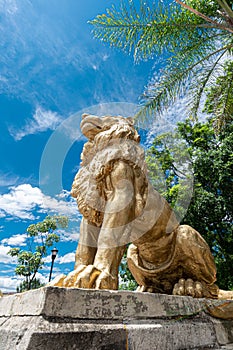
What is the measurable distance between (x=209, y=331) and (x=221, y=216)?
30.0 ft

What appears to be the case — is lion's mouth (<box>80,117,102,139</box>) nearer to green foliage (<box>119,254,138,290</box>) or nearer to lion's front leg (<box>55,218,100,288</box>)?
lion's front leg (<box>55,218,100,288</box>)

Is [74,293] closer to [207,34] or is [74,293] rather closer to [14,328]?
[14,328]

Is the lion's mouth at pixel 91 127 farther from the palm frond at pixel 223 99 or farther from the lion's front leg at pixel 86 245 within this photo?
the palm frond at pixel 223 99

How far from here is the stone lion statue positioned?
262 centimetres

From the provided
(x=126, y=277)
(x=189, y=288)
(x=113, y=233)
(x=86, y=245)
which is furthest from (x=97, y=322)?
(x=126, y=277)

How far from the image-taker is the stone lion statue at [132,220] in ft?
8.59

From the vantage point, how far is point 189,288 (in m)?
2.66

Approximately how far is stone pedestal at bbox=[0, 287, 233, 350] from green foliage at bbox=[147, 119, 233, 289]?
26.5 ft

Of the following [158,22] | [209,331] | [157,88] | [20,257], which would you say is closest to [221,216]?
[157,88]

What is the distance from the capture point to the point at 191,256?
9.79 feet

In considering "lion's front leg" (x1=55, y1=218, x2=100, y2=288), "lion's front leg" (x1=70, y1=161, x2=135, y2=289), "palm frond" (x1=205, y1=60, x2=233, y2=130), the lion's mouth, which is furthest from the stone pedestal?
"palm frond" (x1=205, y1=60, x2=233, y2=130)

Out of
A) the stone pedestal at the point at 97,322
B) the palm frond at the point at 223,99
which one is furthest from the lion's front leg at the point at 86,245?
the palm frond at the point at 223,99

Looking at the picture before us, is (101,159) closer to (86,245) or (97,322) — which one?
(86,245)

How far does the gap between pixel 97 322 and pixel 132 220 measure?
3.84 feet
